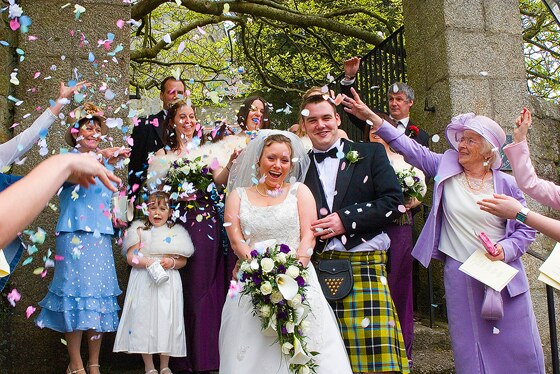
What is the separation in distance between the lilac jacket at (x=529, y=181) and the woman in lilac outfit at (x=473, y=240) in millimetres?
336

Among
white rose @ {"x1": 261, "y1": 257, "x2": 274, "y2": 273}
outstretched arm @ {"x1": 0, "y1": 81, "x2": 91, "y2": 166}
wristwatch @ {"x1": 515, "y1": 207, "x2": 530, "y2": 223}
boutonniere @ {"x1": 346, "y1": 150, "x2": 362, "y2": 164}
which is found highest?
outstretched arm @ {"x1": 0, "y1": 81, "x2": 91, "y2": 166}

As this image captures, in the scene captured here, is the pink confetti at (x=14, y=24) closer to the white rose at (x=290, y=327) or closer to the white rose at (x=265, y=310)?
the white rose at (x=265, y=310)

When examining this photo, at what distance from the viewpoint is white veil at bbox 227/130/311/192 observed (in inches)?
174

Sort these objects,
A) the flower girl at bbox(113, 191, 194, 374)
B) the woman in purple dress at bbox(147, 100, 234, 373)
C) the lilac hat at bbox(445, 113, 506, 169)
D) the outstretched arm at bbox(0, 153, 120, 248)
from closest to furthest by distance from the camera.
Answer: the outstretched arm at bbox(0, 153, 120, 248) < the lilac hat at bbox(445, 113, 506, 169) < the flower girl at bbox(113, 191, 194, 374) < the woman in purple dress at bbox(147, 100, 234, 373)

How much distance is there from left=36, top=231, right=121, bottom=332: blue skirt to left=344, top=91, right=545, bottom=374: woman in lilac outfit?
2276 millimetres

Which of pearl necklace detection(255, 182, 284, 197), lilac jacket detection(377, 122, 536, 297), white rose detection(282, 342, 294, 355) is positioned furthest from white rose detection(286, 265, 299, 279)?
lilac jacket detection(377, 122, 536, 297)

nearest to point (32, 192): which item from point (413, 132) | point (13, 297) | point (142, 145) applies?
point (13, 297)

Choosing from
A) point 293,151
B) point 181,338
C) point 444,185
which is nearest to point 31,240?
point 181,338

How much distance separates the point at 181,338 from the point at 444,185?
235 cm

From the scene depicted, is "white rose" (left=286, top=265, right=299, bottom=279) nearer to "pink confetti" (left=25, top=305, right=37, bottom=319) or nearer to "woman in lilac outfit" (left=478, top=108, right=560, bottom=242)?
"woman in lilac outfit" (left=478, top=108, right=560, bottom=242)

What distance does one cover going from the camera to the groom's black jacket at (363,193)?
4094 mm

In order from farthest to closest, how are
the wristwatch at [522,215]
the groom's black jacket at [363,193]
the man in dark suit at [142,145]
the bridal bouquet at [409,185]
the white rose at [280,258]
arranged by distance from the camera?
the man in dark suit at [142,145] < the bridal bouquet at [409,185] < the groom's black jacket at [363,193] < the white rose at [280,258] < the wristwatch at [522,215]

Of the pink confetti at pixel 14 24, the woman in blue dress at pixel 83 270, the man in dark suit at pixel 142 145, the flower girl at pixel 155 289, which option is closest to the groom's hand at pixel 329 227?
the flower girl at pixel 155 289

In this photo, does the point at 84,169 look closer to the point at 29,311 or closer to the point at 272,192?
the point at 272,192
